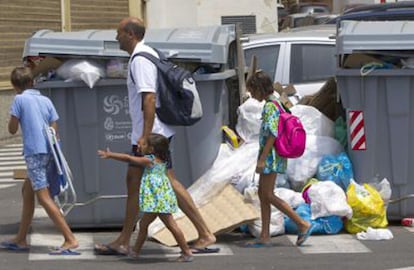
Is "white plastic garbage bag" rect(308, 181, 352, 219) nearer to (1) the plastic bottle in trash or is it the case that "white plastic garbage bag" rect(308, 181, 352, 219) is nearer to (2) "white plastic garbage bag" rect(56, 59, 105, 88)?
(1) the plastic bottle in trash

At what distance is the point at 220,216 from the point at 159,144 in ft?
3.89

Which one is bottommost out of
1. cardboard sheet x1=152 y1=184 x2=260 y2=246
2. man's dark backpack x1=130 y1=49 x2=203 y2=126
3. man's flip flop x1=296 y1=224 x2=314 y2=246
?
man's flip flop x1=296 y1=224 x2=314 y2=246

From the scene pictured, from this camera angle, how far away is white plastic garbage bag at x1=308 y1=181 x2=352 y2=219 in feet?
28.2

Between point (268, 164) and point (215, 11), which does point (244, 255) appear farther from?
point (215, 11)

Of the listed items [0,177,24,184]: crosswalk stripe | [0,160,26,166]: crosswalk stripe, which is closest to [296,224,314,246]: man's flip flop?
[0,177,24,184]: crosswalk stripe

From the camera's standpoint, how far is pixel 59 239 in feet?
28.9

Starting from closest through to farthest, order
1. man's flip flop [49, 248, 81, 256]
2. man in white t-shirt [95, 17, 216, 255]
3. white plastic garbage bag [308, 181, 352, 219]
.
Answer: man in white t-shirt [95, 17, 216, 255] < man's flip flop [49, 248, 81, 256] < white plastic garbage bag [308, 181, 352, 219]

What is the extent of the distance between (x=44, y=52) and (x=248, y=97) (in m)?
2.10

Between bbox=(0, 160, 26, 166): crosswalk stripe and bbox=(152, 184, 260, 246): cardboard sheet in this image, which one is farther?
bbox=(0, 160, 26, 166): crosswalk stripe

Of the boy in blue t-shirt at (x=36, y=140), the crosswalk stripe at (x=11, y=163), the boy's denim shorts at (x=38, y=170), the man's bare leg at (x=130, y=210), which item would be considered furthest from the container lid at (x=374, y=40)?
the crosswalk stripe at (x=11, y=163)

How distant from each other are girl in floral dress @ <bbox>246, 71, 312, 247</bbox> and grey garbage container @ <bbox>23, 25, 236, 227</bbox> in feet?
2.34

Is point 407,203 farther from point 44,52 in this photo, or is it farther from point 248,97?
point 44,52

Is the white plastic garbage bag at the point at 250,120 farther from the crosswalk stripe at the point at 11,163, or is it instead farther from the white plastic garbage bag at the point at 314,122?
the crosswalk stripe at the point at 11,163

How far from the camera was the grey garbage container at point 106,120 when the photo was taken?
29.0 ft
